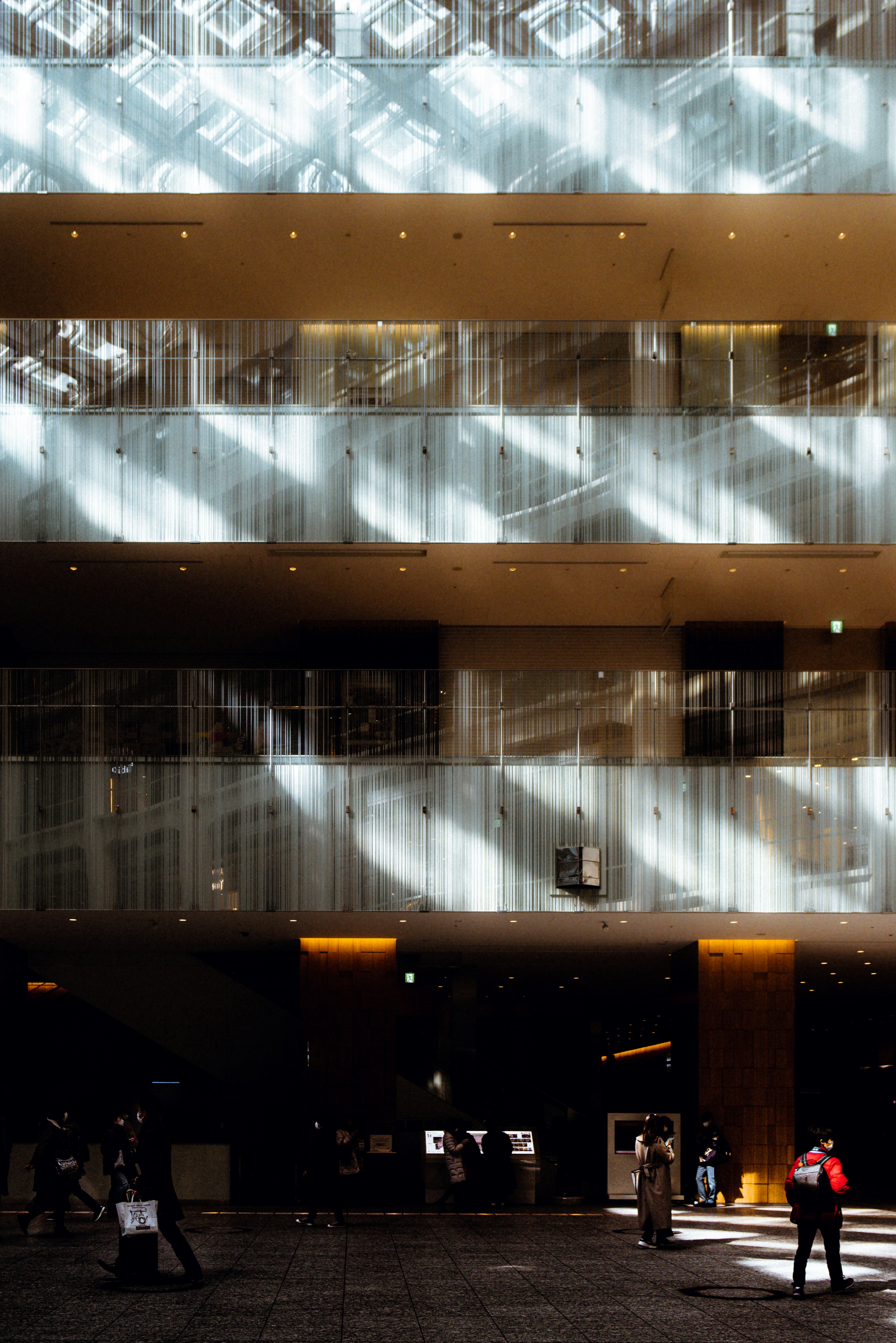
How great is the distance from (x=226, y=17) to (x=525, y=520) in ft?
31.5

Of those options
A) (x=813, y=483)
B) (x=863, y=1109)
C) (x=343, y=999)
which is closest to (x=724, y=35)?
(x=813, y=483)

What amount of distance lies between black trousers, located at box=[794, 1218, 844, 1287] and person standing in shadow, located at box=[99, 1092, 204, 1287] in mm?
5577

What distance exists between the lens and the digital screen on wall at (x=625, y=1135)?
2498cm

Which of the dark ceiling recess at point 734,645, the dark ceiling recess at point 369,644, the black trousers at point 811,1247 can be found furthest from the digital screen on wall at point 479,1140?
the black trousers at point 811,1247

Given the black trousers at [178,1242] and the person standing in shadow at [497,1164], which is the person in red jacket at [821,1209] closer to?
the black trousers at [178,1242]

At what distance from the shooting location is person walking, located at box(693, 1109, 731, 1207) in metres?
23.0

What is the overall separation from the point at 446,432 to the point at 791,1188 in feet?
42.6

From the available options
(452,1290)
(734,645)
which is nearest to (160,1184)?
(452,1290)

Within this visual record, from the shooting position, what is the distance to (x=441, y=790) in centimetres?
2136

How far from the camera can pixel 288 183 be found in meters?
22.0

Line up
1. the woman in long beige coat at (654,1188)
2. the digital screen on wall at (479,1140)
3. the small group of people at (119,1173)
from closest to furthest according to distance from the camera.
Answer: the small group of people at (119,1173) → the woman in long beige coat at (654,1188) → the digital screen on wall at (479,1140)

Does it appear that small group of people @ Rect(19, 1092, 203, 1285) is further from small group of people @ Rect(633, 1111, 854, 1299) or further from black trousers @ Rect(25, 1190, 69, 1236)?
small group of people @ Rect(633, 1111, 854, 1299)

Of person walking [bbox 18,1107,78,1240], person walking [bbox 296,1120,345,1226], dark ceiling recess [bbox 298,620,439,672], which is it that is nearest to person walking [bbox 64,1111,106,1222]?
person walking [bbox 18,1107,78,1240]

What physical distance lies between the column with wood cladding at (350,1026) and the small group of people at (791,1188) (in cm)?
524
